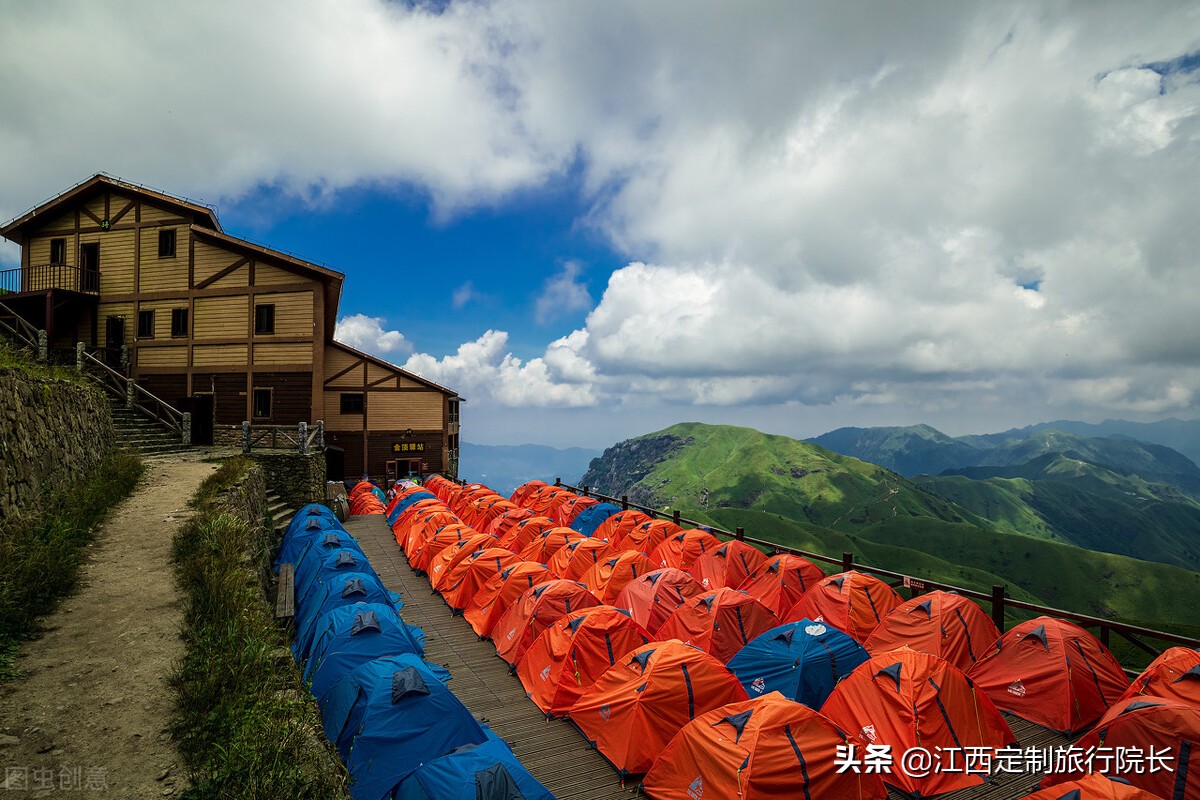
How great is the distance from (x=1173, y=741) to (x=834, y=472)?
206373mm

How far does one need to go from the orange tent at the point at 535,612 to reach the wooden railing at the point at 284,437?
1332cm

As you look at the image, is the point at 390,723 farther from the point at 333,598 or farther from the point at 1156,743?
the point at 1156,743

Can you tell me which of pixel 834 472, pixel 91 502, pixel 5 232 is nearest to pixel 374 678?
pixel 91 502

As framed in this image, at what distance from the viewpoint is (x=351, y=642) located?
372 inches

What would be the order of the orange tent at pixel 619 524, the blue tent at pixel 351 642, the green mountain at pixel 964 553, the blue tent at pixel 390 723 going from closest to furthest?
the blue tent at pixel 390 723, the blue tent at pixel 351 642, the orange tent at pixel 619 524, the green mountain at pixel 964 553

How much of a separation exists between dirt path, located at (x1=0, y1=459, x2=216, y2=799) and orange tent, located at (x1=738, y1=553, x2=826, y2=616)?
41.5 feet

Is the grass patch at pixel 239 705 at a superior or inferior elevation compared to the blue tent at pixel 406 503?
superior

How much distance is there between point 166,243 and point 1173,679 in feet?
119

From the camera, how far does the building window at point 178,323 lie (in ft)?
85.7

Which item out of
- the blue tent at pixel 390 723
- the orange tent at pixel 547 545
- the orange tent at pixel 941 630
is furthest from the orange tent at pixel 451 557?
the orange tent at pixel 941 630

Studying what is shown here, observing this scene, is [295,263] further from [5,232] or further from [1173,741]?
[1173,741]

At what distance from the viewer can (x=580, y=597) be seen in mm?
12562

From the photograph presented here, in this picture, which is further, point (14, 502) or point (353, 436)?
point (353, 436)

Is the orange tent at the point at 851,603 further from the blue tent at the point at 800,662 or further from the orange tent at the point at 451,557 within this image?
the orange tent at the point at 451,557
